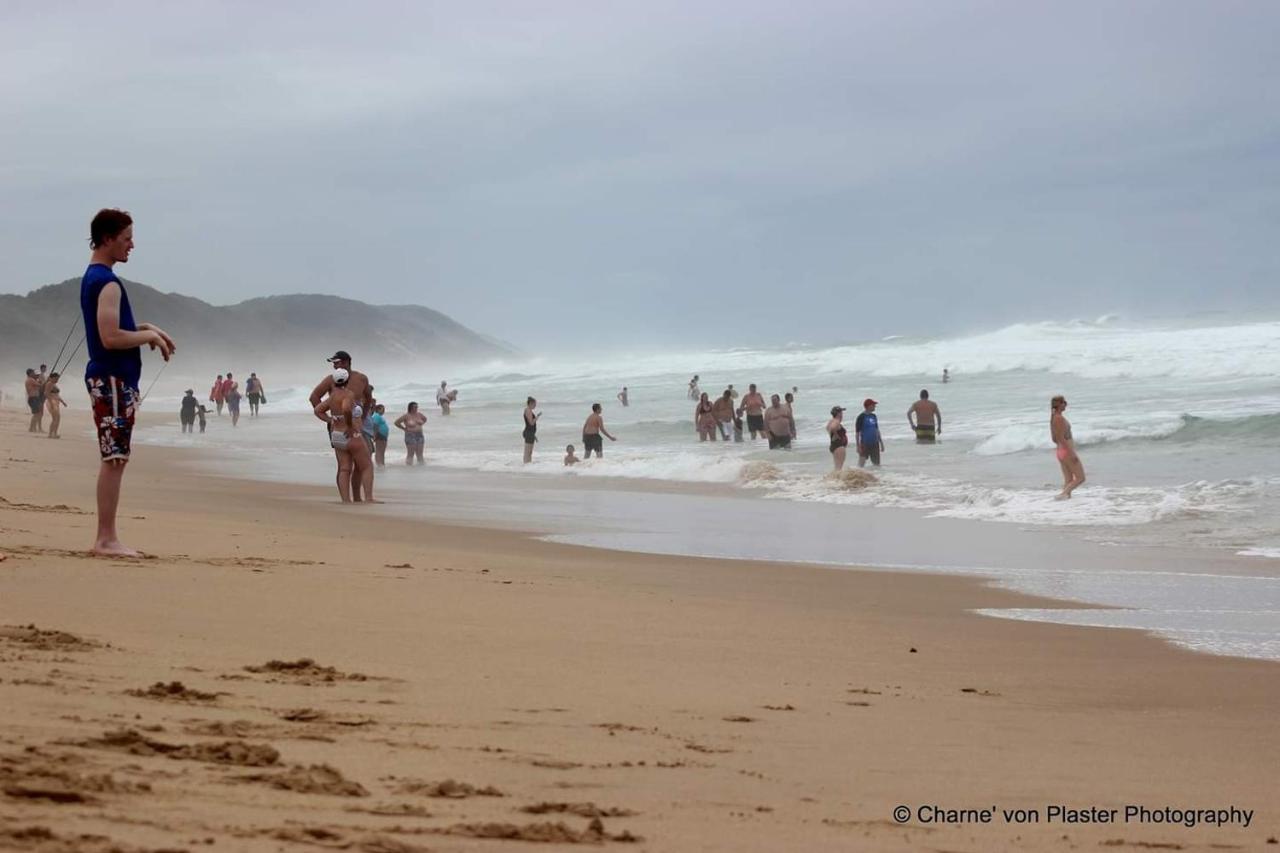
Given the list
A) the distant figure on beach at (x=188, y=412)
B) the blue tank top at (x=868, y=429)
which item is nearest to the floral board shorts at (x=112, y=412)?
the blue tank top at (x=868, y=429)

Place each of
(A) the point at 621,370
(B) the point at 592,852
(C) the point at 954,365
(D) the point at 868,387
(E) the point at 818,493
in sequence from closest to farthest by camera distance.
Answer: (B) the point at 592,852 < (E) the point at 818,493 < (D) the point at 868,387 < (C) the point at 954,365 < (A) the point at 621,370

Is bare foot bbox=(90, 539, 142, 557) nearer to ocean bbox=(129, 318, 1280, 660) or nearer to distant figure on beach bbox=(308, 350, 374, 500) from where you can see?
ocean bbox=(129, 318, 1280, 660)

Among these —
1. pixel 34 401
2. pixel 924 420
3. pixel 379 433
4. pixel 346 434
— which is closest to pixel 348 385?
pixel 346 434

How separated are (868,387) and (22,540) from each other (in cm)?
4468

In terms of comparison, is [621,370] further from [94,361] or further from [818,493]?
[94,361]

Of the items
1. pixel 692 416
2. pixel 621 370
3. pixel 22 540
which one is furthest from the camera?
pixel 621 370

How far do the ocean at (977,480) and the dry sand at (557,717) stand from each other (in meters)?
1.84

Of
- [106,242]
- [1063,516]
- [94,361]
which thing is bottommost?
[1063,516]

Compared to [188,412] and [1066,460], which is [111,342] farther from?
[188,412]

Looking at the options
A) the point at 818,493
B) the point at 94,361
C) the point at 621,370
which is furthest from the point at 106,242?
the point at 621,370

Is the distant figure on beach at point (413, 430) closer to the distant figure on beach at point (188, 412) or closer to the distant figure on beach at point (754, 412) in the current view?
the distant figure on beach at point (754, 412)

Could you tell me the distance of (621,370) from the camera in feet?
250

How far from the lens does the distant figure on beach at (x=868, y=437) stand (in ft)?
75.8

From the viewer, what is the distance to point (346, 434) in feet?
51.5
